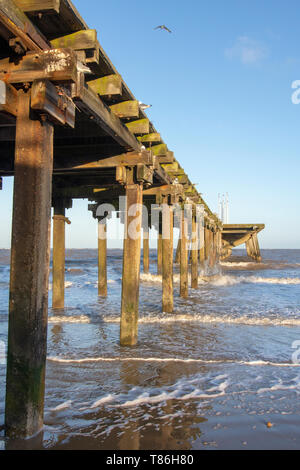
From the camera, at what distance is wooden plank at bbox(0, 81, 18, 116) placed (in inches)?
114

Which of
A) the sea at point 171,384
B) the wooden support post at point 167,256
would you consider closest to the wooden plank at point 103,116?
the sea at point 171,384

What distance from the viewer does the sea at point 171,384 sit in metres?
3.08

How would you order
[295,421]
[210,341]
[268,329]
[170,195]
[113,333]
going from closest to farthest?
[295,421]
[210,341]
[113,333]
[268,329]
[170,195]

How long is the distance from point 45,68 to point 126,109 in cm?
192

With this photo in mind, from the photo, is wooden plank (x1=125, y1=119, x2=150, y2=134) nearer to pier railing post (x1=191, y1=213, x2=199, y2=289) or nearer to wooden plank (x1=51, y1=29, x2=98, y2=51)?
wooden plank (x1=51, y1=29, x2=98, y2=51)

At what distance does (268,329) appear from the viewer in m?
7.89

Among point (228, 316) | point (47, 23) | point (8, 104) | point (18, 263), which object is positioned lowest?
point (228, 316)

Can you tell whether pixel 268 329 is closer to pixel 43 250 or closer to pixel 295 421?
pixel 295 421

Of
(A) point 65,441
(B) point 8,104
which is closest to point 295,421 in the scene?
(A) point 65,441

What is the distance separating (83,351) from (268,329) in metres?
4.09

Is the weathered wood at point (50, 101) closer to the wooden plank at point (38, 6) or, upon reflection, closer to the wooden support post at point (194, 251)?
the wooden plank at point (38, 6)

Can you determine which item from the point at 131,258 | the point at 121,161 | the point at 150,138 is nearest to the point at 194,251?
the point at 150,138

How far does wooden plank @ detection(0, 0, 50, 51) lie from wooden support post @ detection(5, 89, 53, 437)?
26.3 inches

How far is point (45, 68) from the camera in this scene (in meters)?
2.94
